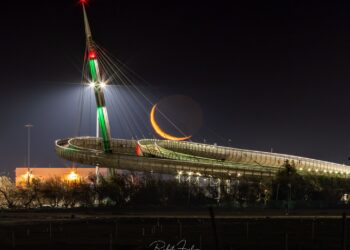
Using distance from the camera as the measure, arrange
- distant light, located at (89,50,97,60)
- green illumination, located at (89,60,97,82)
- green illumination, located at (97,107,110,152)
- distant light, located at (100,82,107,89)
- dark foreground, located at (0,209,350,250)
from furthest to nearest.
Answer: distant light, located at (100,82,107,89)
green illumination, located at (97,107,110,152)
green illumination, located at (89,60,97,82)
distant light, located at (89,50,97,60)
dark foreground, located at (0,209,350,250)

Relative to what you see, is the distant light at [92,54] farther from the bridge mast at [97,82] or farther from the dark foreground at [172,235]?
the dark foreground at [172,235]

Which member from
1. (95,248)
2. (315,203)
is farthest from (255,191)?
(95,248)

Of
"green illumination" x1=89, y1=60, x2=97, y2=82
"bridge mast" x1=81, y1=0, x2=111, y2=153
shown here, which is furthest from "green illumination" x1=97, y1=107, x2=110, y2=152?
"green illumination" x1=89, y1=60, x2=97, y2=82

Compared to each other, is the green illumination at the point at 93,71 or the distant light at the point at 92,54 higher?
the distant light at the point at 92,54

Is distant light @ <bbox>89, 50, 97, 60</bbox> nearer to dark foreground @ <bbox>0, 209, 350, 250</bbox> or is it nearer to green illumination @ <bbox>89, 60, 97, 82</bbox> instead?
green illumination @ <bbox>89, 60, 97, 82</bbox>

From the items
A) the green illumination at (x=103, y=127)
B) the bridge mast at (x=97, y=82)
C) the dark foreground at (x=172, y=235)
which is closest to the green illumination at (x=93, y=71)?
the bridge mast at (x=97, y=82)

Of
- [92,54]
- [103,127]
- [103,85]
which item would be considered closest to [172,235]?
[103,127]

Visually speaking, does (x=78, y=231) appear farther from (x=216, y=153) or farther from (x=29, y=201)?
(x=216, y=153)

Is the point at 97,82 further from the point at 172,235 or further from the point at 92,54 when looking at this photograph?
the point at 172,235

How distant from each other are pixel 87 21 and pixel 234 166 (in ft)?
103

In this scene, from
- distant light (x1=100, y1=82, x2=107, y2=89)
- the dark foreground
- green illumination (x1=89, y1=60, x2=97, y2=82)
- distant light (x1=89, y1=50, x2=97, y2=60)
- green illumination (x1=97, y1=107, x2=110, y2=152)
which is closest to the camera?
the dark foreground

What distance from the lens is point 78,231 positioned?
1853 inches

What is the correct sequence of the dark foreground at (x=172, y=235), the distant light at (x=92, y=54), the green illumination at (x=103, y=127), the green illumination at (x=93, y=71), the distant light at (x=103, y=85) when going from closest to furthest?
the dark foreground at (x=172, y=235) < the distant light at (x=92, y=54) < the green illumination at (x=93, y=71) < the green illumination at (x=103, y=127) < the distant light at (x=103, y=85)

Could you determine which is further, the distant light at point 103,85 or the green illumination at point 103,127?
the distant light at point 103,85
